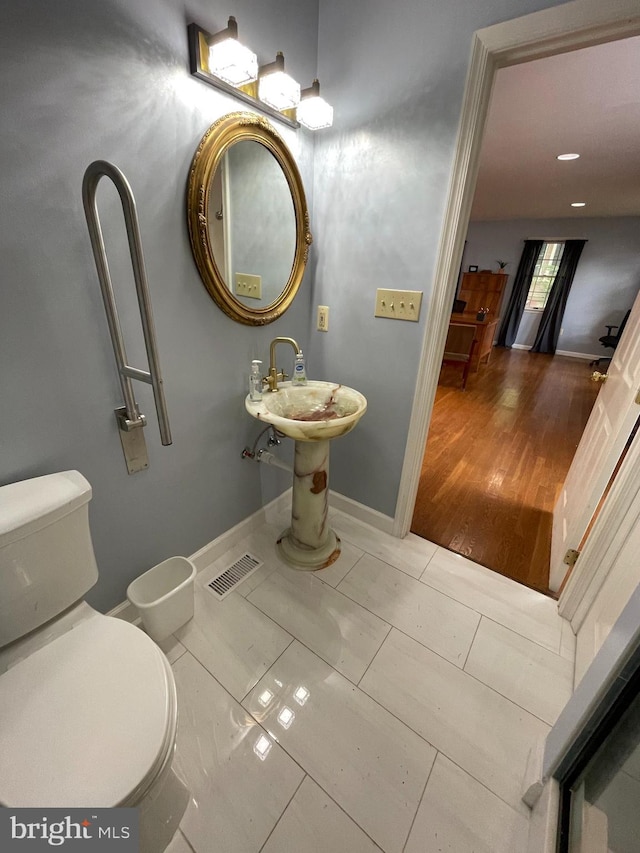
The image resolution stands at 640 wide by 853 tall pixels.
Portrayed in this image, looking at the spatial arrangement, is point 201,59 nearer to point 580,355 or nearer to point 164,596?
point 164,596

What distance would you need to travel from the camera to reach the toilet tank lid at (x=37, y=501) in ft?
2.61

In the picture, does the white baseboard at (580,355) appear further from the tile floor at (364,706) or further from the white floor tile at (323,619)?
the white floor tile at (323,619)

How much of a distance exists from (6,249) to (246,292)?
75 cm

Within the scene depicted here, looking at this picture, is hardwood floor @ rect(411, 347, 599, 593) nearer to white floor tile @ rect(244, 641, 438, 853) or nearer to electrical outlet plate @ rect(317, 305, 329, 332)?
white floor tile @ rect(244, 641, 438, 853)

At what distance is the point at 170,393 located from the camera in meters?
1.24

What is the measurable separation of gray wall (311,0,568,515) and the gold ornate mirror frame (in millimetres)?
142

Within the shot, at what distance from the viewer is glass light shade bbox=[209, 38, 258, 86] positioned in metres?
0.97

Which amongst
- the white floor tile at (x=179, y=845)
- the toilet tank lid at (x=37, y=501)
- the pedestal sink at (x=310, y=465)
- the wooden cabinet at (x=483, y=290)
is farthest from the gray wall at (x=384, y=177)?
the wooden cabinet at (x=483, y=290)

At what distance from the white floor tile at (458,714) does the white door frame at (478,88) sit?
2.73 feet

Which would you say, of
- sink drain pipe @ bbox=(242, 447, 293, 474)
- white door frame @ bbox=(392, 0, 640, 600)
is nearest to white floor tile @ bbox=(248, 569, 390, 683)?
sink drain pipe @ bbox=(242, 447, 293, 474)

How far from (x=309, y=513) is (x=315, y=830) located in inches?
37.8

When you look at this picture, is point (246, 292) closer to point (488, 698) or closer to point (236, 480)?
point (236, 480)

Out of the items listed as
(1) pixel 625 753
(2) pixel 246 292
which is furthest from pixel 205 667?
(2) pixel 246 292

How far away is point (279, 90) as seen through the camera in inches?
45.2
